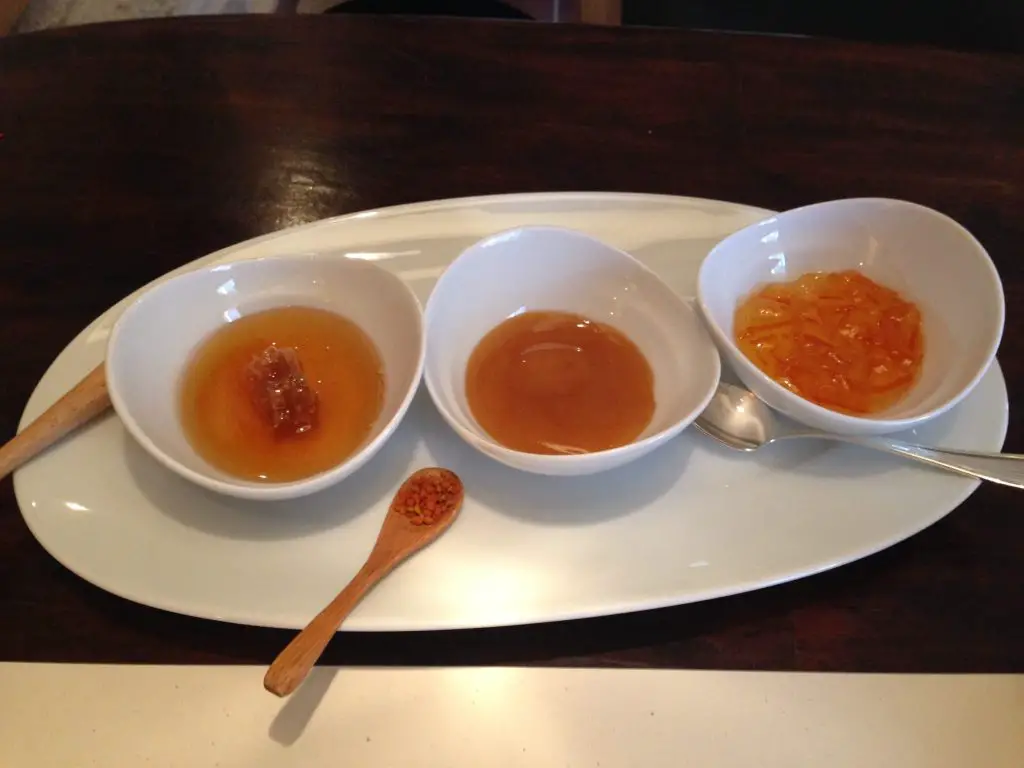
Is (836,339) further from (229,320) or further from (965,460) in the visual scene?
(229,320)

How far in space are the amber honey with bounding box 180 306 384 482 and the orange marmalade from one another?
1.63 ft

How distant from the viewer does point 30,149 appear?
131 centimetres

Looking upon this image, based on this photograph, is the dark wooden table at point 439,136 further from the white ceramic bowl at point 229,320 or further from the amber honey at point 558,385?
the amber honey at point 558,385

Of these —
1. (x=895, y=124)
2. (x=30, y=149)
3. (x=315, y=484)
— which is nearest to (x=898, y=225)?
(x=895, y=124)

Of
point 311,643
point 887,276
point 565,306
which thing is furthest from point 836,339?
point 311,643

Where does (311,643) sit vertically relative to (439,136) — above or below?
below

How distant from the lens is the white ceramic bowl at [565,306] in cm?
97

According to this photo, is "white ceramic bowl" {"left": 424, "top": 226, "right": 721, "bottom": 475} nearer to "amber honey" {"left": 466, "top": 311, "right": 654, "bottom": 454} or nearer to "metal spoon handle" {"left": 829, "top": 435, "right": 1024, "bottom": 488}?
"amber honey" {"left": 466, "top": 311, "right": 654, "bottom": 454}

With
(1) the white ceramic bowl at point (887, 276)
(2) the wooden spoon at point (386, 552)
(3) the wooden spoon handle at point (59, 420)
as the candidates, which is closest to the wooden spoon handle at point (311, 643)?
(2) the wooden spoon at point (386, 552)

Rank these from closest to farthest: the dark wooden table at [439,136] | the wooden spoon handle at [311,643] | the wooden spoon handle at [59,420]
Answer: the wooden spoon handle at [311,643], the wooden spoon handle at [59,420], the dark wooden table at [439,136]

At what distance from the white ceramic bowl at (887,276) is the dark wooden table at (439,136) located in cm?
14

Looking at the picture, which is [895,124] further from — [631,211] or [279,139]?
[279,139]

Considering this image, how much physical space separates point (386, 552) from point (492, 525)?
12 centimetres

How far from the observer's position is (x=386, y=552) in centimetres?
87
